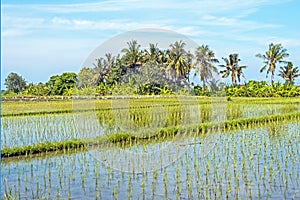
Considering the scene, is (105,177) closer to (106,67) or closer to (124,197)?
(124,197)

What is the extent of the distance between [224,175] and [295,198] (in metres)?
0.98

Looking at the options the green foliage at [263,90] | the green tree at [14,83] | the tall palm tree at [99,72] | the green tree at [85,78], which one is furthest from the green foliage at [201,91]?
the green tree at [14,83]

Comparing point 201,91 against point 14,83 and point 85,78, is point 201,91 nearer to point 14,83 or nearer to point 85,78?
point 85,78

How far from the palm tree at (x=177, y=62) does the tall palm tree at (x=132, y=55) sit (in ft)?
1.20

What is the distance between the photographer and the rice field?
159 inches

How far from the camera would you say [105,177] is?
4.68 meters

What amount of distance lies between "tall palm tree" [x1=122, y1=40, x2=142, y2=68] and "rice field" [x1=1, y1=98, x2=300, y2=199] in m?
0.53

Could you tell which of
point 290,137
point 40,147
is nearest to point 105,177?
point 40,147

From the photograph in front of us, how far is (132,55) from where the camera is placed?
4.66 metres

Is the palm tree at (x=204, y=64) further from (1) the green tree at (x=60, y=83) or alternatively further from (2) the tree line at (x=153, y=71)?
(1) the green tree at (x=60, y=83)

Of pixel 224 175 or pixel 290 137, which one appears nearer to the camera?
pixel 224 175

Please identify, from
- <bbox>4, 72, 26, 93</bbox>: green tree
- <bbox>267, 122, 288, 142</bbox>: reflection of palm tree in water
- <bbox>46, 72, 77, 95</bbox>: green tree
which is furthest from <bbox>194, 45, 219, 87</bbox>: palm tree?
<bbox>4, 72, 26, 93</bbox>: green tree

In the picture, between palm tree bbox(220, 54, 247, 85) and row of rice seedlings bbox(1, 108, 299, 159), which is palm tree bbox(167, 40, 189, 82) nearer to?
row of rice seedlings bbox(1, 108, 299, 159)

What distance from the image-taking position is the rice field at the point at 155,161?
403 centimetres
